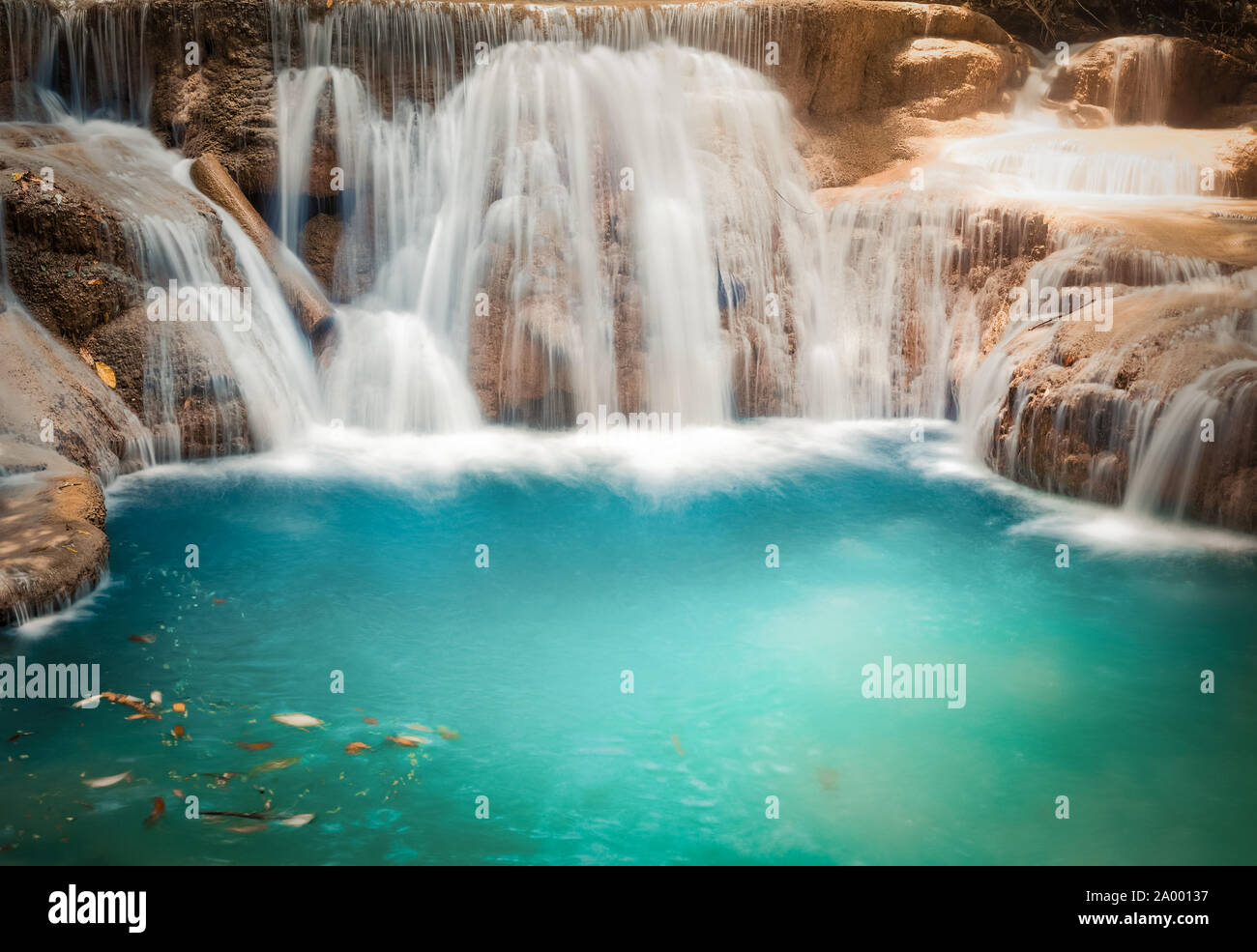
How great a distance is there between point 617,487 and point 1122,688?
4562 mm

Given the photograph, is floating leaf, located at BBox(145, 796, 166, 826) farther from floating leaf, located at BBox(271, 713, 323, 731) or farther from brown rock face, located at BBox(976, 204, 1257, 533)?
brown rock face, located at BBox(976, 204, 1257, 533)

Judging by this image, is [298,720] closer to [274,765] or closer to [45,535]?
[274,765]

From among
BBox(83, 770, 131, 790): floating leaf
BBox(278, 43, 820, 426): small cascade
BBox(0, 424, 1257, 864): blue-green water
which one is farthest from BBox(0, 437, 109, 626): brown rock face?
BBox(278, 43, 820, 426): small cascade

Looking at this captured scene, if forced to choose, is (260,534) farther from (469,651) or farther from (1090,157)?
(1090,157)

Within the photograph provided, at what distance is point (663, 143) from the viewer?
40.6 ft

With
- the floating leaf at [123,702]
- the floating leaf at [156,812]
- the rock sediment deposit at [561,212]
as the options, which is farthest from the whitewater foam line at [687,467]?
the floating leaf at [156,812]

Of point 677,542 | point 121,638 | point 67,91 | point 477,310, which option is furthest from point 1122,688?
point 67,91

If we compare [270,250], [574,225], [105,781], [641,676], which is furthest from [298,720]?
[574,225]

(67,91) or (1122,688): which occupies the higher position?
(67,91)

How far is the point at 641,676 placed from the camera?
6.25 meters

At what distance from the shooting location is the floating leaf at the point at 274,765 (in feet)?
16.8

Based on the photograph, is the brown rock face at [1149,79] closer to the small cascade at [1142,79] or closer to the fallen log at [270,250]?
the small cascade at [1142,79]

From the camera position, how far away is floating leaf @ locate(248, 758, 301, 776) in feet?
16.8

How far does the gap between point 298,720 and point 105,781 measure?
94cm
